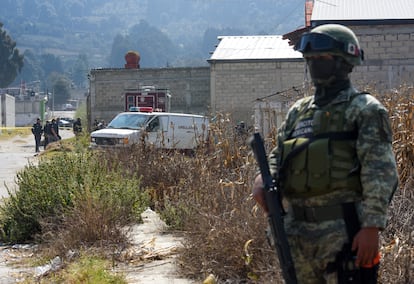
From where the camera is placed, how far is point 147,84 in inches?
1506

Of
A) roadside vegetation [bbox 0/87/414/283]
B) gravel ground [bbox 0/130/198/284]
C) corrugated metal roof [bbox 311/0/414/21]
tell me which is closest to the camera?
roadside vegetation [bbox 0/87/414/283]

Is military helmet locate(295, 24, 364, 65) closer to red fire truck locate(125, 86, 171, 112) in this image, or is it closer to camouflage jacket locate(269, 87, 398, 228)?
camouflage jacket locate(269, 87, 398, 228)

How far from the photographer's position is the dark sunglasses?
349cm

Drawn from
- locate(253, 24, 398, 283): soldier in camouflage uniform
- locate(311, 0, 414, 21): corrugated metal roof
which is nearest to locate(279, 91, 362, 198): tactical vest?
locate(253, 24, 398, 283): soldier in camouflage uniform

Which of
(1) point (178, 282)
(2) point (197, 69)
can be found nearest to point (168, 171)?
(1) point (178, 282)

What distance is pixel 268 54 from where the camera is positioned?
33562 mm

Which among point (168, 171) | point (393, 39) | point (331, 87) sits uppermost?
point (393, 39)

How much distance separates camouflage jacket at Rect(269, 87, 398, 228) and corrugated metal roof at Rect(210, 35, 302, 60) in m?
28.6

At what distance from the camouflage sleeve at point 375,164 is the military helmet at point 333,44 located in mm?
281

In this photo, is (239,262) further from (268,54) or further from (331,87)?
(268,54)

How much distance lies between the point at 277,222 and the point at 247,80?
29315mm

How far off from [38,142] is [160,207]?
23.3 metres

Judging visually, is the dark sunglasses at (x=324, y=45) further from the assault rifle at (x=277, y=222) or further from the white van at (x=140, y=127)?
the white van at (x=140, y=127)

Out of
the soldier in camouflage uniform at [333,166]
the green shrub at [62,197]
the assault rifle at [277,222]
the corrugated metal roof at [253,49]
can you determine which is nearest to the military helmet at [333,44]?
the soldier in camouflage uniform at [333,166]
